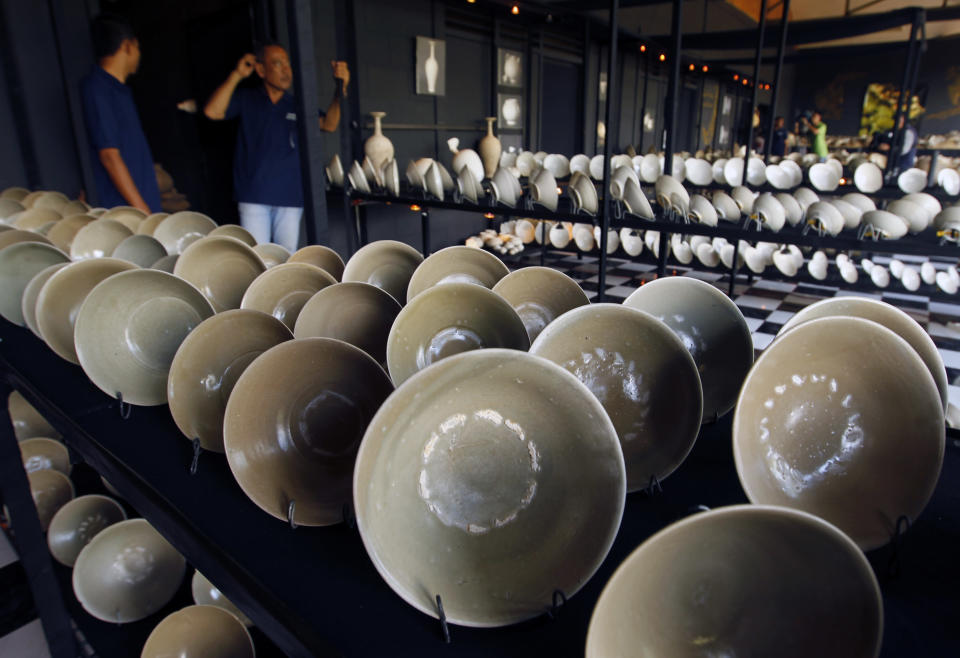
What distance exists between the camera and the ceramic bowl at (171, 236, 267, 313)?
134 cm

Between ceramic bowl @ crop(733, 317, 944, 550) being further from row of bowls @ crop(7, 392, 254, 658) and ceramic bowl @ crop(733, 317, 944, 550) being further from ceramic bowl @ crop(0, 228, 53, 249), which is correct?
ceramic bowl @ crop(0, 228, 53, 249)

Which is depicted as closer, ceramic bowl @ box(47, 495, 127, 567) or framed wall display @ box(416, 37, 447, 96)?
ceramic bowl @ box(47, 495, 127, 567)

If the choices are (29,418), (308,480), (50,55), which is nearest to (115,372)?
(308,480)

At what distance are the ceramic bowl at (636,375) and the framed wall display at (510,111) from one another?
557cm

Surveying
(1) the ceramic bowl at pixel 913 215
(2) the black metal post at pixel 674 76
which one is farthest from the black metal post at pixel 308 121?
(1) the ceramic bowl at pixel 913 215

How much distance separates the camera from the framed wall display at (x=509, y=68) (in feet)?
19.0

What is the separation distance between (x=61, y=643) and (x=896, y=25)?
243 inches

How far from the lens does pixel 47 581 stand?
1.42 metres

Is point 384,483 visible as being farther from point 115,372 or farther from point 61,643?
point 61,643

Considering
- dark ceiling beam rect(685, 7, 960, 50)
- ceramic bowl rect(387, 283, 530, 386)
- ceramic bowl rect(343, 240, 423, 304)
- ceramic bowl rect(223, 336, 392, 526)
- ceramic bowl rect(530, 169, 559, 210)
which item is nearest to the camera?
ceramic bowl rect(223, 336, 392, 526)

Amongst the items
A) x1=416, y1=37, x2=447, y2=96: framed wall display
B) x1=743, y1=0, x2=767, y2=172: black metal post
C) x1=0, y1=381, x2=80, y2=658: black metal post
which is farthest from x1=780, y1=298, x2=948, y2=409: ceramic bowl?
x1=416, y1=37, x2=447, y2=96: framed wall display

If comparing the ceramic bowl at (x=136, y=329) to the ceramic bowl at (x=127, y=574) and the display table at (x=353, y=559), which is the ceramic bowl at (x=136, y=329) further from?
the ceramic bowl at (x=127, y=574)

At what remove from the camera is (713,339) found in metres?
0.89

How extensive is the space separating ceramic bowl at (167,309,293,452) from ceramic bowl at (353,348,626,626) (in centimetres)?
44
